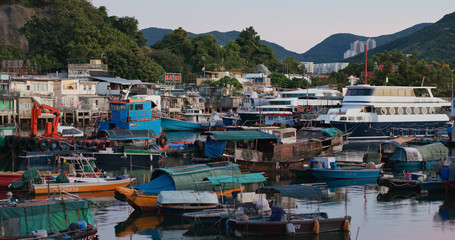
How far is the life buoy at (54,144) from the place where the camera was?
38.9 metres

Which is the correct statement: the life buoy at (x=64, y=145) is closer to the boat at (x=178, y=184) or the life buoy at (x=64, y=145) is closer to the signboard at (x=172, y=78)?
the boat at (x=178, y=184)

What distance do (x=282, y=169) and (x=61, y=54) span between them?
61.1m

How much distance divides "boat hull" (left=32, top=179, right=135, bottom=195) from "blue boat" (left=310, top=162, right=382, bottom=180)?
10904mm

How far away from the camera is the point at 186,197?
23.3 metres

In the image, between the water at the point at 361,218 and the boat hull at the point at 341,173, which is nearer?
the water at the point at 361,218

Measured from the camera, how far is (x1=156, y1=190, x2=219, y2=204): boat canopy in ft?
75.7

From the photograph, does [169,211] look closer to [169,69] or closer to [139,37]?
[169,69]

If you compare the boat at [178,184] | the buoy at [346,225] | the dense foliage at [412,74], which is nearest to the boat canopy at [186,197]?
the boat at [178,184]

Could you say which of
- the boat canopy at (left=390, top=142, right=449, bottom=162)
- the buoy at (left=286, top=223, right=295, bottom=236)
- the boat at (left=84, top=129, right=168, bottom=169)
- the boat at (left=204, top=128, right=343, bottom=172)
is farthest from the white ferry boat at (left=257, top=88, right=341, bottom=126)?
the buoy at (left=286, top=223, right=295, bottom=236)

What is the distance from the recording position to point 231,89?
3425 inches

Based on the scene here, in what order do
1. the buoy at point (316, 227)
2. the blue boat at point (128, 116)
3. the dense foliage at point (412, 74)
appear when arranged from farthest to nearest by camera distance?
the dense foliage at point (412, 74) < the blue boat at point (128, 116) < the buoy at point (316, 227)

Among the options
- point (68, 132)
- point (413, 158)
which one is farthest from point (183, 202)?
point (68, 132)

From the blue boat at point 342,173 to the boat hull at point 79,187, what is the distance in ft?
35.8

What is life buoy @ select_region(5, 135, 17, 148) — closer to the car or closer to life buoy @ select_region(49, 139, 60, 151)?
life buoy @ select_region(49, 139, 60, 151)
